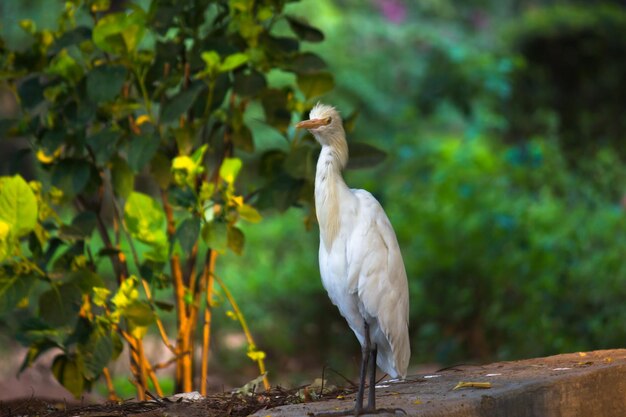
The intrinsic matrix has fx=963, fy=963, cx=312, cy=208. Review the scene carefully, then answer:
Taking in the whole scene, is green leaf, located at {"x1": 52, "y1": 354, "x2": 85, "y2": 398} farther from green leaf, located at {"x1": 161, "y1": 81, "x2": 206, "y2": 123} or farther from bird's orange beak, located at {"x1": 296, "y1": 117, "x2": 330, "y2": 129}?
bird's orange beak, located at {"x1": 296, "y1": 117, "x2": 330, "y2": 129}

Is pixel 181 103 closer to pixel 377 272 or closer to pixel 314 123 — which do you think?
pixel 314 123

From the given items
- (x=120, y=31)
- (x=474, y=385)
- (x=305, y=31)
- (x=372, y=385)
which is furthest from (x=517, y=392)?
(x=120, y=31)

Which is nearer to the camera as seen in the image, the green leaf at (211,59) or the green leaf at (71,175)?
the green leaf at (211,59)

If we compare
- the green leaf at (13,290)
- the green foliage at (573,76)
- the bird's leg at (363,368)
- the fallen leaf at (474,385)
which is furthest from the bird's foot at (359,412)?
the green foliage at (573,76)

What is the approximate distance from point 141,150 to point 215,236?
0.34 metres

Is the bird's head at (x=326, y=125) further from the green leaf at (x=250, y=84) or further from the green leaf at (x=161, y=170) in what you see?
the green leaf at (x=161, y=170)

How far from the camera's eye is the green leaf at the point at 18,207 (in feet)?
8.23

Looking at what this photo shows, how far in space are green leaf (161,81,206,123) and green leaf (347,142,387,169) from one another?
53cm

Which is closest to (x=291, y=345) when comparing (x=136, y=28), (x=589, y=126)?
(x=136, y=28)

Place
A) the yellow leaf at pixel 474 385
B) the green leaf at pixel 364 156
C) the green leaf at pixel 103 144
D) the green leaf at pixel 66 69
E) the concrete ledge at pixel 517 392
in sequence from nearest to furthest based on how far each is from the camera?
the concrete ledge at pixel 517 392, the yellow leaf at pixel 474 385, the green leaf at pixel 103 144, the green leaf at pixel 66 69, the green leaf at pixel 364 156

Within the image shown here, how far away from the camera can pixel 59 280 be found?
2.77 meters

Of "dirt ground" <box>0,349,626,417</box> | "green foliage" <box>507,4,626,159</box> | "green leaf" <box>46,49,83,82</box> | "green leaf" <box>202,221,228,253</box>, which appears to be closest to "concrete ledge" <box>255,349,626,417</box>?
"dirt ground" <box>0,349,626,417</box>

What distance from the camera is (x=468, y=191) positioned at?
6.08m

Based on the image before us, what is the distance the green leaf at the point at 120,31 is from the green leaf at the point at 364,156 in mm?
741
